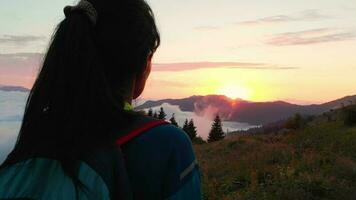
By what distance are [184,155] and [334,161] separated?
39.7 ft

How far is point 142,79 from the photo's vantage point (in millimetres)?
1900

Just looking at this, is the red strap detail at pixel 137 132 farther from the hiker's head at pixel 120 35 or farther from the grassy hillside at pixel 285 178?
the grassy hillside at pixel 285 178

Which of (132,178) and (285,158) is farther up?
(132,178)

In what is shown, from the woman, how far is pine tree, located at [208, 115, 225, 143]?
53.7 m

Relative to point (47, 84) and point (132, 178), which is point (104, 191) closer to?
point (132, 178)

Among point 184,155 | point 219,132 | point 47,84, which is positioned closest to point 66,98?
point 47,84

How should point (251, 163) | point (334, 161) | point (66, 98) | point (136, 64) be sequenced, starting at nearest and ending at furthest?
1. point (66, 98)
2. point (136, 64)
3. point (334, 161)
4. point (251, 163)

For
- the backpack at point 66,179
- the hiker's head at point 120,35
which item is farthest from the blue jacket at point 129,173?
the hiker's head at point 120,35

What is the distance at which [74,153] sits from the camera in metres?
1.63

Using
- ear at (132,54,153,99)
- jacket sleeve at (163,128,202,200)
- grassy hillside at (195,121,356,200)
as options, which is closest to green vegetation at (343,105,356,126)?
grassy hillside at (195,121,356,200)

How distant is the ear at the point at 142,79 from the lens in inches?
74.1

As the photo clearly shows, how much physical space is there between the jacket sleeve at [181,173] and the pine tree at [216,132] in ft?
176

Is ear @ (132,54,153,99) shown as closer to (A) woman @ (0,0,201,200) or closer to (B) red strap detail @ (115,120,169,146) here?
(A) woman @ (0,0,201,200)

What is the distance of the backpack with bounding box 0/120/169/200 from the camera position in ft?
5.10
